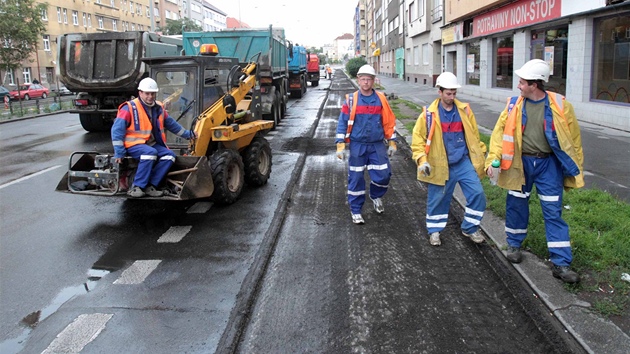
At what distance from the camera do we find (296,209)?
6.88 metres

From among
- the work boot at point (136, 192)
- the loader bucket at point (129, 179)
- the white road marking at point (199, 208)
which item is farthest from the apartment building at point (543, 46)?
the work boot at point (136, 192)

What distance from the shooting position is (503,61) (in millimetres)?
20531

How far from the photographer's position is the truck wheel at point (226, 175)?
22.3 feet

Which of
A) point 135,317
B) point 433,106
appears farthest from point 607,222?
point 135,317

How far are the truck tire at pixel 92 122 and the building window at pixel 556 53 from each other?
13288mm

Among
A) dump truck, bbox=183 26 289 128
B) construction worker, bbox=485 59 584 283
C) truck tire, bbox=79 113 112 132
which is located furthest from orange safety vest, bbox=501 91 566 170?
truck tire, bbox=79 113 112 132

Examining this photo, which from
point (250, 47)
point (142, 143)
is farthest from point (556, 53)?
point (142, 143)

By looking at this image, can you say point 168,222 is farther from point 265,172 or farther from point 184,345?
point 184,345

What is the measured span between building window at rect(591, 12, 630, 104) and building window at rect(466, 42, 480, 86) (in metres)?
10.8

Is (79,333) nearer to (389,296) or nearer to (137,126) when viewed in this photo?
(389,296)

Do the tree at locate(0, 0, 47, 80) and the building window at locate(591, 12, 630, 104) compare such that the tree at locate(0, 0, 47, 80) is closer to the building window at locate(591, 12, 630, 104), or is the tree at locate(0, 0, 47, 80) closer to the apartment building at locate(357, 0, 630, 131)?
the apartment building at locate(357, 0, 630, 131)

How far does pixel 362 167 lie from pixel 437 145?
46.6 inches

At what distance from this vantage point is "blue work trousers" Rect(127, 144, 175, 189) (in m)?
6.03

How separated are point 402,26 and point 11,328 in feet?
152
